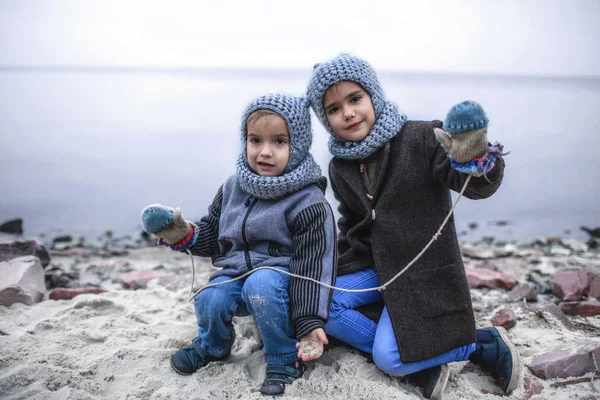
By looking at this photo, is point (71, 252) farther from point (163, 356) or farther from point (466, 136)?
point (466, 136)

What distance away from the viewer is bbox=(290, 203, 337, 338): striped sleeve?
222 centimetres

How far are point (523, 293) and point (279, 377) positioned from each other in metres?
2.05

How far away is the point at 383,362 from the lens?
2.26 meters

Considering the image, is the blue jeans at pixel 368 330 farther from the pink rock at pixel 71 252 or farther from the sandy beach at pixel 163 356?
the pink rock at pixel 71 252

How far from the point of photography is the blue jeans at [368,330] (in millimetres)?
2271

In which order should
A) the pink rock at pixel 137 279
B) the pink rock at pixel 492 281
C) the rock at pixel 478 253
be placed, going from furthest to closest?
the rock at pixel 478 253
the pink rock at pixel 137 279
the pink rock at pixel 492 281

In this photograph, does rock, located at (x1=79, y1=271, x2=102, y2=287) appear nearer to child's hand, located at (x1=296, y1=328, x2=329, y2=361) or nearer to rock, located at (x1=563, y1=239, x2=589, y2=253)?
child's hand, located at (x1=296, y1=328, x2=329, y2=361)

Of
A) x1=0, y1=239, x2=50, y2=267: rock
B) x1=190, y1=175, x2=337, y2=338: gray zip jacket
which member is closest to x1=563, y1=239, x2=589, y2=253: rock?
x1=190, y1=175, x2=337, y2=338: gray zip jacket

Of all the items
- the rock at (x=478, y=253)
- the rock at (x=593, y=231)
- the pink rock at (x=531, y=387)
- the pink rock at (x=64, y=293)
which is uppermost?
the pink rock at (x=531, y=387)

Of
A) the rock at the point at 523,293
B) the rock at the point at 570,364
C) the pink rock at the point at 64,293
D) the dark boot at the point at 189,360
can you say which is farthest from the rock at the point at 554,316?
the pink rock at the point at 64,293

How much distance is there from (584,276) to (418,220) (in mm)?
1837

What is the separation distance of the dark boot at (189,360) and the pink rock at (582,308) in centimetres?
213

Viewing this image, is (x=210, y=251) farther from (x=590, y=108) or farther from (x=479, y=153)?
(x=590, y=108)

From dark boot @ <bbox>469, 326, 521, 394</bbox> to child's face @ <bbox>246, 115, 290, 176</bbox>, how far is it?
1.32 metres
